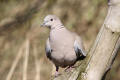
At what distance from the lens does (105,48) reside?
169 centimetres

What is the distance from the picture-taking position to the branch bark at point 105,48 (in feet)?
5.39

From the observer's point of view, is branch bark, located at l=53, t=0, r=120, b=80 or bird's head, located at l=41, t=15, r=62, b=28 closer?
branch bark, located at l=53, t=0, r=120, b=80

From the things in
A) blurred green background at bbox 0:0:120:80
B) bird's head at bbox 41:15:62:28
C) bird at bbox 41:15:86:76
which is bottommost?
blurred green background at bbox 0:0:120:80

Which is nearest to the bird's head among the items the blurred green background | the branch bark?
the branch bark

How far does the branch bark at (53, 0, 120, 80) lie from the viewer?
5.39 ft

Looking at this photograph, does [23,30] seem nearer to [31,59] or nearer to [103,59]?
[31,59]

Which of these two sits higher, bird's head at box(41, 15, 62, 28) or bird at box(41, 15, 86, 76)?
bird's head at box(41, 15, 62, 28)

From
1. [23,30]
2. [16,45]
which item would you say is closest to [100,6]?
[23,30]

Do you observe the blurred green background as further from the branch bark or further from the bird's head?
the branch bark

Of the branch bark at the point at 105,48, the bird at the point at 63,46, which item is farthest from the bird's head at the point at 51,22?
the branch bark at the point at 105,48

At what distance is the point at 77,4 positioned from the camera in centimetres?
429

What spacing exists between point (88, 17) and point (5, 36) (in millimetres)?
1176

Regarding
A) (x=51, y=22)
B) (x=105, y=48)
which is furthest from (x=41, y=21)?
(x=105, y=48)

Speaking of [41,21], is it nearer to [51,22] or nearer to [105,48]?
[51,22]
